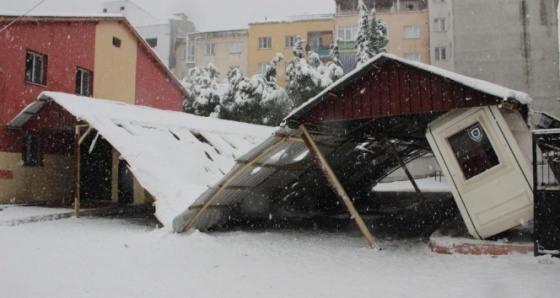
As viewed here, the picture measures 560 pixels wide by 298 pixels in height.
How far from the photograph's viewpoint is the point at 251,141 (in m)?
17.2

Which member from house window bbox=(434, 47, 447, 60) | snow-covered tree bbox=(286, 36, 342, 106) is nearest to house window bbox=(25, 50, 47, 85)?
snow-covered tree bbox=(286, 36, 342, 106)

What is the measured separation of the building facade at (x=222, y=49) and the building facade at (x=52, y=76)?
20.0m

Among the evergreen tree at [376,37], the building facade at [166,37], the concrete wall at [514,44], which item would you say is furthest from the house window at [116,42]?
the building facade at [166,37]

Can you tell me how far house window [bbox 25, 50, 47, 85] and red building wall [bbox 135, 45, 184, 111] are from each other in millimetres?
5673

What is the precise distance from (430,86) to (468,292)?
358cm

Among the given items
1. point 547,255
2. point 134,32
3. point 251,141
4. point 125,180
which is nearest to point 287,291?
point 547,255

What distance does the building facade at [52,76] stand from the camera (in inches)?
667

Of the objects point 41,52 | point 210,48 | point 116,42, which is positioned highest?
point 210,48

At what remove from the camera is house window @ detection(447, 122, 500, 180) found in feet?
26.1

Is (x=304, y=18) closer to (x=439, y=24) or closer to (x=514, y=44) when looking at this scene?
(x=439, y=24)

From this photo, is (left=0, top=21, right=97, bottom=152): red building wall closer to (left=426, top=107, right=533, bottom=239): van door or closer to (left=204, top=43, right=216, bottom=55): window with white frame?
(left=426, top=107, right=533, bottom=239): van door

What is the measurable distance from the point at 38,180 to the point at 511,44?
104ft

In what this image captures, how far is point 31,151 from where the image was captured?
59.4ft

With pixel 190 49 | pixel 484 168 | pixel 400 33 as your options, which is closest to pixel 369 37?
pixel 400 33
